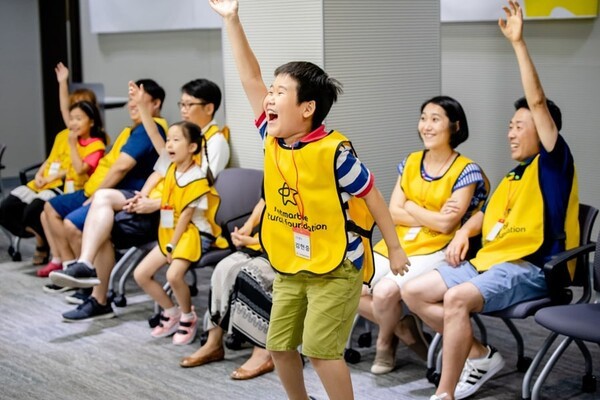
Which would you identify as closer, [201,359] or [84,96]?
[201,359]

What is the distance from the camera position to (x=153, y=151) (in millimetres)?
5836

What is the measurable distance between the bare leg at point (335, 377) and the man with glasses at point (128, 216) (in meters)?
2.16

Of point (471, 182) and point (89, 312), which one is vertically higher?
point (471, 182)

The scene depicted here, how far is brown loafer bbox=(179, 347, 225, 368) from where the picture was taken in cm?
459

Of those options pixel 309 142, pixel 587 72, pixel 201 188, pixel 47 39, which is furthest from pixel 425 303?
pixel 47 39

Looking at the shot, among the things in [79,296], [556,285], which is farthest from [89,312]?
[556,285]

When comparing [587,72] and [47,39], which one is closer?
[587,72]

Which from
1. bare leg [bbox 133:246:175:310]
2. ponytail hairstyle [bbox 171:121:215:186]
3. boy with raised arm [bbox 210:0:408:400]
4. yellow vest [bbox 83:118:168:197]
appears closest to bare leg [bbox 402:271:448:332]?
boy with raised arm [bbox 210:0:408:400]

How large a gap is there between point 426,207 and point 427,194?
2.8 inches

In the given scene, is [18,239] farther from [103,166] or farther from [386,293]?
[386,293]

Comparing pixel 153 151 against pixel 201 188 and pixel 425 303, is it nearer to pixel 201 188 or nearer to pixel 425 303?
pixel 201 188

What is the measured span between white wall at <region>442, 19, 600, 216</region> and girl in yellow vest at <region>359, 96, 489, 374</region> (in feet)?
5.48

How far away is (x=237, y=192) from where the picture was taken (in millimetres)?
5141

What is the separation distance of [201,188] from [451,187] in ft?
4.57
